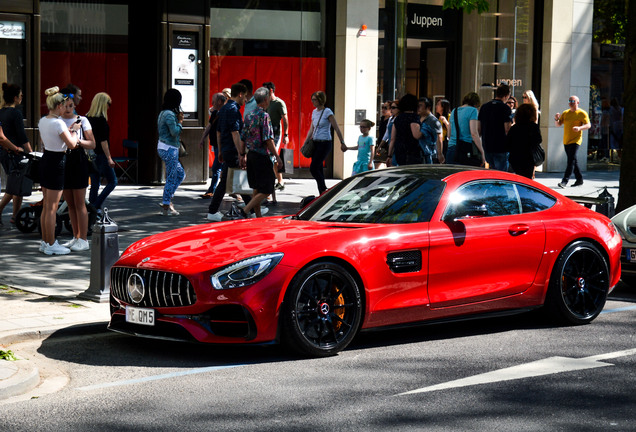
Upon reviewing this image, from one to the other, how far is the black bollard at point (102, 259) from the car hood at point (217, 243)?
121 cm

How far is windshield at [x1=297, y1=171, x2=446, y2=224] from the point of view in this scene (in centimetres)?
789

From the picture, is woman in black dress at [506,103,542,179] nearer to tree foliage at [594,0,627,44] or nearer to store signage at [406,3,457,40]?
store signage at [406,3,457,40]

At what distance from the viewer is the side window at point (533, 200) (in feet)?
27.8

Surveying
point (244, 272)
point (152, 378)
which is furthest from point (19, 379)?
point (244, 272)

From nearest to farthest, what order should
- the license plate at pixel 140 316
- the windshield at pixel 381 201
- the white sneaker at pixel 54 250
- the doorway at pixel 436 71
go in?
the license plate at pixel 140 316 → the windshield at pixel 381 201 → the white sneaker at pixel 54 250 → the doorway at pixel 436 71

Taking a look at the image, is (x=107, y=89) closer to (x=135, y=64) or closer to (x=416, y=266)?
(x=135, y=64)

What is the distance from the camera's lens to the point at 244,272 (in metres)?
6.98

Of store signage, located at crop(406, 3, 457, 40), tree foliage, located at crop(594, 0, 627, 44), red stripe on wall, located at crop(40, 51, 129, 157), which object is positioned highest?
tree foliage, located at crop(594, 0, 627, 44)

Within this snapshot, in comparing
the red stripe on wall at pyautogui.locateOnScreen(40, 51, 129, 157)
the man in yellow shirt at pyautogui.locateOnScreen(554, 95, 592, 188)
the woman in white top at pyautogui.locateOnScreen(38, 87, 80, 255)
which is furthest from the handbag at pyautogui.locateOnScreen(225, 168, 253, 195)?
the man in yellow shirt at pyautogui.locateOnScreen(554, 95, 592, 188)

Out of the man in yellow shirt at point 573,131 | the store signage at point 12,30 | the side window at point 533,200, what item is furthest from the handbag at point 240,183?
the man in yellow shirt at point 573,131

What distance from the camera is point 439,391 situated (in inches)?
249

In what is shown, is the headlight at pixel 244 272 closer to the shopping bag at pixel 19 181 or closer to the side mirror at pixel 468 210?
the side mirror at pixel 468 210

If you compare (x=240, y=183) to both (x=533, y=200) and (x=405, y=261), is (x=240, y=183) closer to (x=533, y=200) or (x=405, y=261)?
(x=533, y=200)

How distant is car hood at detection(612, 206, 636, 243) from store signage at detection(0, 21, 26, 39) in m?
11.5
